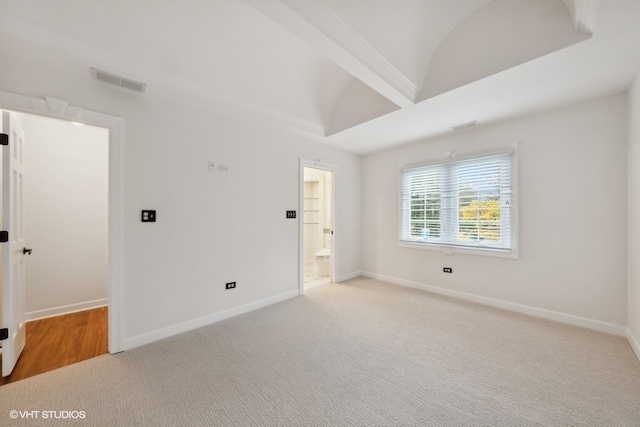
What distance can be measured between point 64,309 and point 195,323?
206cm

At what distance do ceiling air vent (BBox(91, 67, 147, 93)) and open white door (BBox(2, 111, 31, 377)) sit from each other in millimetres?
727

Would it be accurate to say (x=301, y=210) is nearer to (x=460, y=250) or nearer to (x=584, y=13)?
(x=460, y=250)

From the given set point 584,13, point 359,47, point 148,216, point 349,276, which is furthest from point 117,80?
point 349,276

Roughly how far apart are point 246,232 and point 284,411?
2055mm

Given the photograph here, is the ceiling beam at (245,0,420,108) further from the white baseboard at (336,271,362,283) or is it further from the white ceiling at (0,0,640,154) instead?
the white baseboard at (336,271,362,283)

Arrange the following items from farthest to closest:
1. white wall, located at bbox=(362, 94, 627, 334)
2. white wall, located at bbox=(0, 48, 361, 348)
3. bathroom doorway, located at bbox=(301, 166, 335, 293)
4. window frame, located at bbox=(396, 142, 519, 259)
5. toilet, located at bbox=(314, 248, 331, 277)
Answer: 1. bathroom doorway, located at bbox=(301, 166, 335, 293)
2. toilet, located at bbox=(314, 248, 331, 277)
3. window frame, located at bbox=(396, 142, 519, 259)
4. white wall, located at bbox=(362, 94, 627, 334)
5. white wall, located at bbox=(0, 48, 361, 348)

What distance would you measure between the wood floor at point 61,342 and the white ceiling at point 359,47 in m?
2.53

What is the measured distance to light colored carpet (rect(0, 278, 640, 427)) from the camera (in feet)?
5.03

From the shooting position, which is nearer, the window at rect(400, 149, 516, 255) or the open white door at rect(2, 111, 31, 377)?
the open white door at rect(2, 111, 31, 377)

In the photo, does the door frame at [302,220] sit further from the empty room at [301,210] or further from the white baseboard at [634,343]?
the white baseboard at [634,343]

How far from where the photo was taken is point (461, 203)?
3.62 meters

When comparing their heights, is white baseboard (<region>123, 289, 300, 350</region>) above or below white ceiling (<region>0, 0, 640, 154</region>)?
below

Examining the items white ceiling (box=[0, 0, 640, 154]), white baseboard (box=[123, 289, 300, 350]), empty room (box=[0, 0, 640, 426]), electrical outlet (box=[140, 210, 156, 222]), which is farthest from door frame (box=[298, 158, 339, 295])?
electrical outlet (box=[140, 210, 156, 222])

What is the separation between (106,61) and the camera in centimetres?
191
